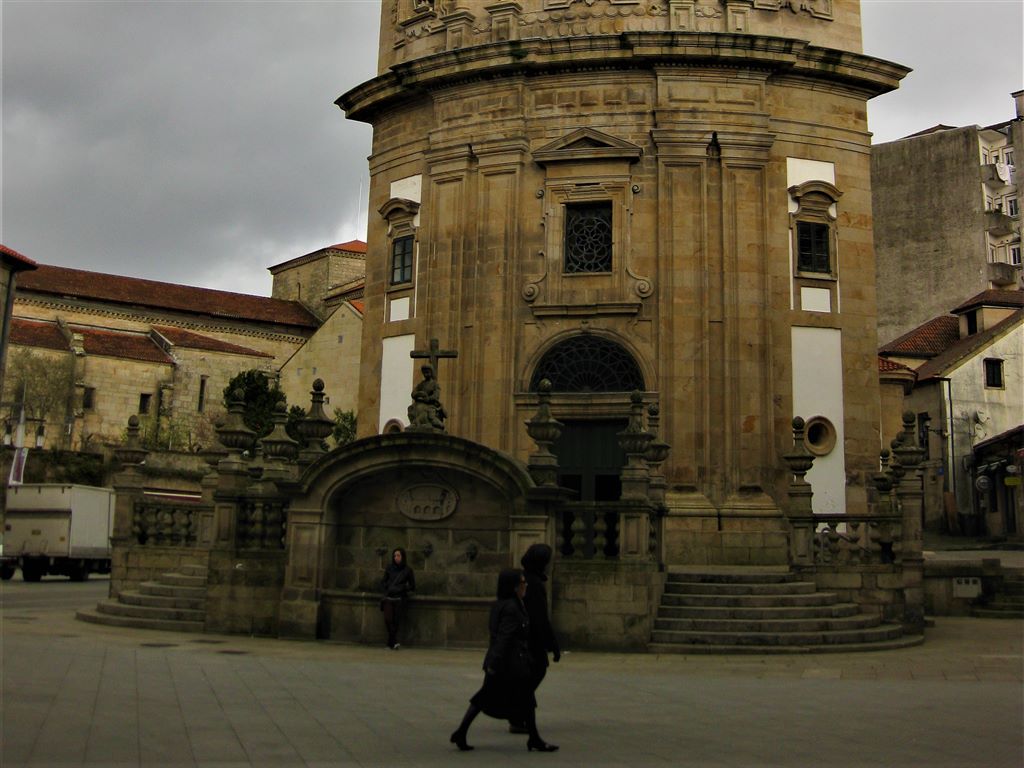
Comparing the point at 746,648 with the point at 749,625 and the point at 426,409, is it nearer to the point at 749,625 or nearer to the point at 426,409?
the point at 749,625

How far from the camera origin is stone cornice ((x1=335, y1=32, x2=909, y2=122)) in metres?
23.8

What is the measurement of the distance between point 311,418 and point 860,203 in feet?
43.6

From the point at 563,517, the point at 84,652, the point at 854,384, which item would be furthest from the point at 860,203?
the point at 84,652

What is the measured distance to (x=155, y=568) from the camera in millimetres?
21562

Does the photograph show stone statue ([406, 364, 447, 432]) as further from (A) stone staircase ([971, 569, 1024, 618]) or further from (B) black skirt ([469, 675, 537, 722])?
(A) stone staircase ([971, 569, 1024, 618])

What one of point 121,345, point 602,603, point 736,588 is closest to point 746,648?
point 736,588

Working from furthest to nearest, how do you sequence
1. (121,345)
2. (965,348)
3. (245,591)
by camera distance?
1. (121,345)
2. (965,348)
3. (245,591)

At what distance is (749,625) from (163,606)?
960cm

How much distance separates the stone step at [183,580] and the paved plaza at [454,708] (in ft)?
11.0

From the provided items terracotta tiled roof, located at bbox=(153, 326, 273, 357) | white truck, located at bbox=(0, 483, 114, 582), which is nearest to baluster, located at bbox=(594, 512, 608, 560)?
white truck, located at bbox=(0, 483, 114, 582)

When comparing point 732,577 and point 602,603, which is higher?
point 732,577

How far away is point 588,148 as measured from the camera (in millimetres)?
24203

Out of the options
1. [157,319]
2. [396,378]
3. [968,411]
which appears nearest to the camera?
[396,378]

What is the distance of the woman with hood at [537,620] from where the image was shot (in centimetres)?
937
